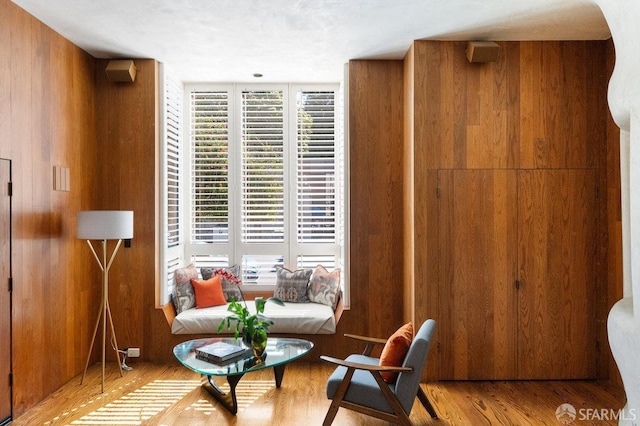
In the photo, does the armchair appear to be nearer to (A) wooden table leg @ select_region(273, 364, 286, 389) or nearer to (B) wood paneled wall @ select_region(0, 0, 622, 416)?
(A) wooden table leg @ select_region(273, 364, 286, 389)

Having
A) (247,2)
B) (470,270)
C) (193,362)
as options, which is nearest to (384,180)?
(470,270)

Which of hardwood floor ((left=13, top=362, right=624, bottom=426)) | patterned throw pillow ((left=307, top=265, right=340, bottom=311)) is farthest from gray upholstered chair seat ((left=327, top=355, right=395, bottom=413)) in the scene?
patterned throw pillow ((left=307, top=265, right=340, bottom=311))

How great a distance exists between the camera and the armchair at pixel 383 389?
107 inches

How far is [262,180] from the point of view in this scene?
4.96 meters

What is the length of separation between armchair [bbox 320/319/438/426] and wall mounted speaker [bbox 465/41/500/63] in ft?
7.58

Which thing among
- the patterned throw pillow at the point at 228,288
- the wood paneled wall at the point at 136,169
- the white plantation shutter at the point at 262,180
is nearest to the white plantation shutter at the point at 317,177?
the white plantation shutter at the point at 262,180

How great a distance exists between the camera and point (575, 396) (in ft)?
11.4

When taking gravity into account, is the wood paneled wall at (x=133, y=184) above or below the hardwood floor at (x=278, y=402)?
above

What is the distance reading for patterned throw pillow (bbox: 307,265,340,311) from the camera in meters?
4.57

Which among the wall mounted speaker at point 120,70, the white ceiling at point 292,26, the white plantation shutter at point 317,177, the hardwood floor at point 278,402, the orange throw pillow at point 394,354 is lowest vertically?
the hardwood floor at point 278,402

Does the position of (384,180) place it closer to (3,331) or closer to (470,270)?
(470,270)

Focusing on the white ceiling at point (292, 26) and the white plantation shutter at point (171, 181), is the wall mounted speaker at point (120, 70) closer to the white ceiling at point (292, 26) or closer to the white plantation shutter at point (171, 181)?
the white ceiling at point (292, 26)

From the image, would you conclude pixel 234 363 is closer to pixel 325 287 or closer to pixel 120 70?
pixel 325 287

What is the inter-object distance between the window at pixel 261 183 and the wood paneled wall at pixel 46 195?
1.12m
